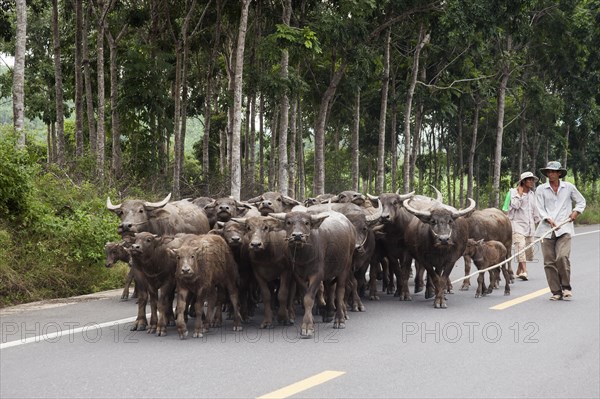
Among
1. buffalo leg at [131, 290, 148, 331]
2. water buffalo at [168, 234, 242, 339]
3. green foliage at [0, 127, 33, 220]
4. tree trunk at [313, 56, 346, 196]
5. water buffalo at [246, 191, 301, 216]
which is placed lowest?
buffalo leg at [131, 290, 148, 331]

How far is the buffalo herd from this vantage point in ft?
31.8

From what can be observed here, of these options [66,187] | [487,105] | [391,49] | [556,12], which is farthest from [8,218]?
[487,105]

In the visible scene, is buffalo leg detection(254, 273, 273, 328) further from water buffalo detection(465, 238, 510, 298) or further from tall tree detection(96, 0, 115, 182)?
tall tree detection(96, 0, 115, 182)

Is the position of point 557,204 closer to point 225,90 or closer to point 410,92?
point 410,92

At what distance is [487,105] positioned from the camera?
43.2 m

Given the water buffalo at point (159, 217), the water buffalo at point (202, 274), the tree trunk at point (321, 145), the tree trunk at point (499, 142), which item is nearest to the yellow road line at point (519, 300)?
the water buffalo at point (202, 274)

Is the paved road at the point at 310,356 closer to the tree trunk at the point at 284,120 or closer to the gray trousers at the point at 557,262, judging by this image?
the gray trousers at the point at 557,262

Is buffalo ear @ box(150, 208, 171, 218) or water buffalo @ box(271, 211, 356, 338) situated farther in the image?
buffalo ear @ box(150, 208, 171, 218)

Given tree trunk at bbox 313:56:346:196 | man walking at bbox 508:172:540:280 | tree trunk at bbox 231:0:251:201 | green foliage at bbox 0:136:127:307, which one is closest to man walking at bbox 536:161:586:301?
man walking at bbox 508:172:540:280

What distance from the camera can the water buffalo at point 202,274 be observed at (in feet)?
30.6

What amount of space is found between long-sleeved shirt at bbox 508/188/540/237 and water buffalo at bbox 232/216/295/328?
7.72 meters

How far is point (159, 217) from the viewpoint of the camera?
11898 millimetres

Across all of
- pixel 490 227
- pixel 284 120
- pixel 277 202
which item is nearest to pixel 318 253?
pixel 277 202

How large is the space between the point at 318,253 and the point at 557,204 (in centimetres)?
478
